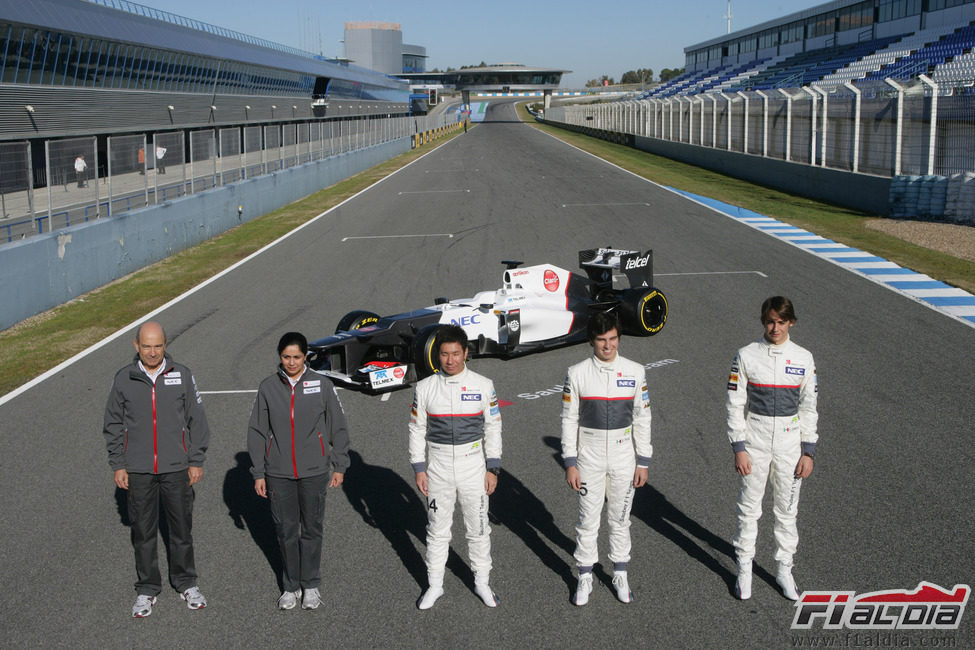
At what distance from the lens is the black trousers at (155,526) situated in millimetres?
5699

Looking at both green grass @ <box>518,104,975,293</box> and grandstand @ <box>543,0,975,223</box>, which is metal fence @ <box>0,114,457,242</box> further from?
grandstand @ <box>543,0,975,223</box>

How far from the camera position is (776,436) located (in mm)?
5691

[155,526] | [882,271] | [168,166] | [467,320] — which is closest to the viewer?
[155,526]

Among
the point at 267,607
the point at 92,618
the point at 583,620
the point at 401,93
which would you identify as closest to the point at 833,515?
the point at 583,620

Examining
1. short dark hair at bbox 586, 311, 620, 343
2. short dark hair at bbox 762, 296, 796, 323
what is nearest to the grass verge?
short dark hair at bbox 586, 311, 620, 343

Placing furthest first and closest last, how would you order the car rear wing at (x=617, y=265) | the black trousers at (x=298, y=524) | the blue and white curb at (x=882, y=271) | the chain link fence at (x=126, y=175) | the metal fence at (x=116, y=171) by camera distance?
the chain link fence at (x=126, y=175)
the metal fence at (x=116, y=171)
the blue and white curb at (x=882, y=271)
the car rear wing at (x=617, y=265)
the black trousers at (x=298, y=524)

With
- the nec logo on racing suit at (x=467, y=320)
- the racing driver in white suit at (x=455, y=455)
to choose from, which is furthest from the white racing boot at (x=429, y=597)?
the nec logo on racing suit at (x=467, y=320)

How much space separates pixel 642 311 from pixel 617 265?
3.06ft

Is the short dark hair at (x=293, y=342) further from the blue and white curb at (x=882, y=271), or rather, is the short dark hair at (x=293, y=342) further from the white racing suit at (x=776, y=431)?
the blue and white curb at (x=882, y=271)

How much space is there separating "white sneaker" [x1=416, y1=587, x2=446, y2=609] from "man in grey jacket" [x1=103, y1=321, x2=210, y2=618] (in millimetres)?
1382

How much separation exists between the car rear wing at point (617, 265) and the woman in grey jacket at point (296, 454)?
7.61 meters

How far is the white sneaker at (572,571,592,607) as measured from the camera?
5590 millimetres

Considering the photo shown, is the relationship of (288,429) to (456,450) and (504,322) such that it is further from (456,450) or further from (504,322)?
(504,322)

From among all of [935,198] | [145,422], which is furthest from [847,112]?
[145,422]
